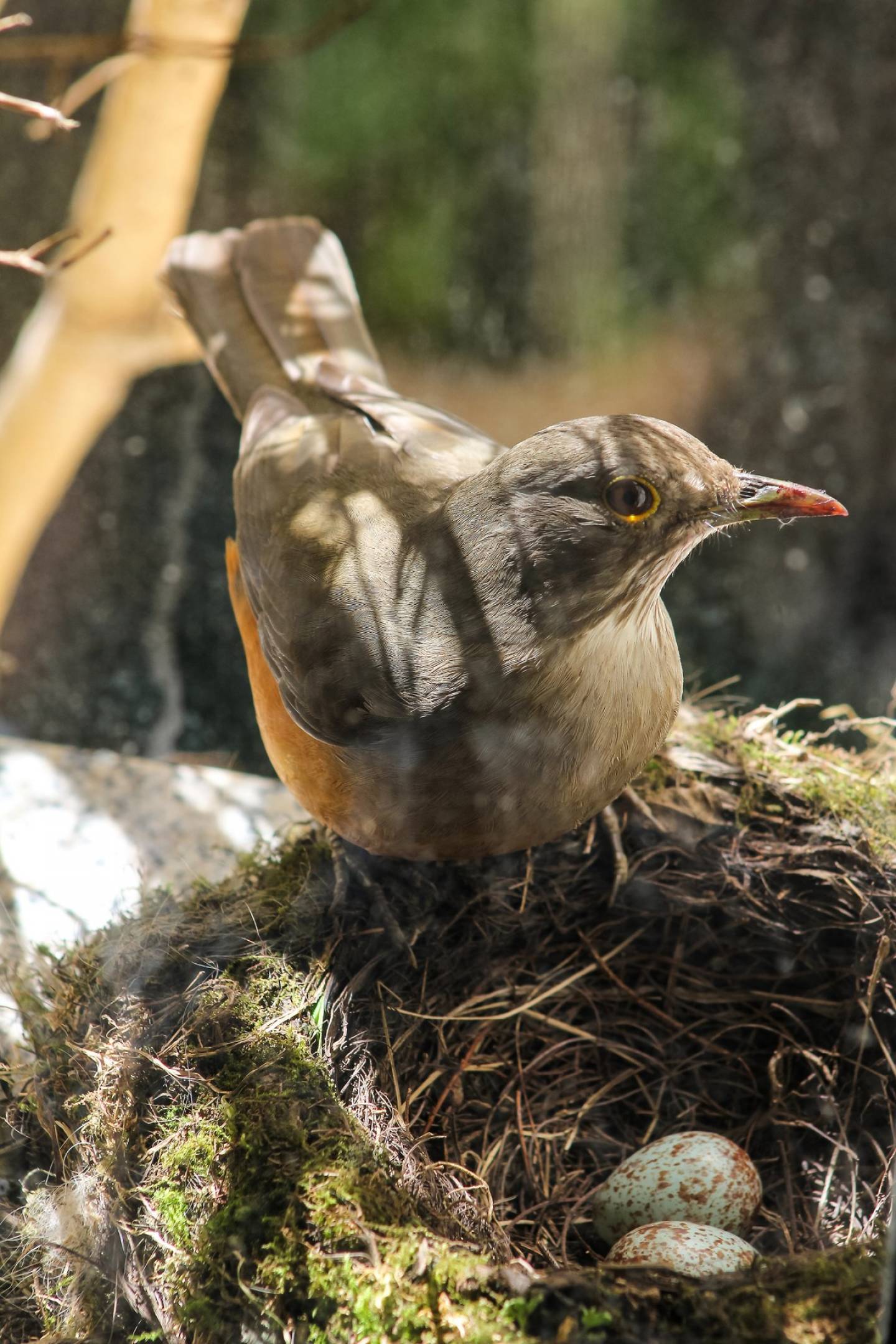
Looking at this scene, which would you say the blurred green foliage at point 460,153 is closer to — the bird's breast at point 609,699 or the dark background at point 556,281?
the dark background at point 556,281

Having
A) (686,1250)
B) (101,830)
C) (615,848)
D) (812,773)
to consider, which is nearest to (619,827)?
(615,848)

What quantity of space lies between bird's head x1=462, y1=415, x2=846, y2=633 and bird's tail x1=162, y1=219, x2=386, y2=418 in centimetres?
95

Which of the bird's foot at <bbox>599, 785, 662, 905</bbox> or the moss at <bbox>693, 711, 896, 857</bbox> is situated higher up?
the moss at <bbox>693, 711, 896, 857</bbox>

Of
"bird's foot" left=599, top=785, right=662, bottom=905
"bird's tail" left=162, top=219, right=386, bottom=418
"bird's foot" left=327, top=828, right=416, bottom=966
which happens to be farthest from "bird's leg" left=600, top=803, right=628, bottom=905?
"bird's tail" left=162, top=219, right=386, bottom=418

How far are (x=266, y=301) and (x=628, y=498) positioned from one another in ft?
4.23

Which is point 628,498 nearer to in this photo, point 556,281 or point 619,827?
point 619,827

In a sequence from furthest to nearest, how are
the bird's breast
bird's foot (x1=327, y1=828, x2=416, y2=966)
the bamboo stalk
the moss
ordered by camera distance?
1. the bamboo stalk
2. the moss
3. bird's foot (x1=327, y1=828, x2=416, y2=966)
4. the bird's breast

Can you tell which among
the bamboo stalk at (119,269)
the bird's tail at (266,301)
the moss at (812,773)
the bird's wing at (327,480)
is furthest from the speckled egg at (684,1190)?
the bamboo stalk at (119,269)

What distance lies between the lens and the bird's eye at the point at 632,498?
5.62ft

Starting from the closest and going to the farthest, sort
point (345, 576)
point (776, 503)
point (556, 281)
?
1. point (776, 503)
2. point (345, 576)
3. point (556, 281)

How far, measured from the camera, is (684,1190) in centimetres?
198

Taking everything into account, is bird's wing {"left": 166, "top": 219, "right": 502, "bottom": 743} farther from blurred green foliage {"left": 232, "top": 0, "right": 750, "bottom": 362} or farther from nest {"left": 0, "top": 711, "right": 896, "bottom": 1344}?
A: blurred green foliage {"left": 232, "top": 0, "right": 750, "bottom": 362}

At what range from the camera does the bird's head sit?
67.4 inches

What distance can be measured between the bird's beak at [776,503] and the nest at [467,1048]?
35.2 inches
